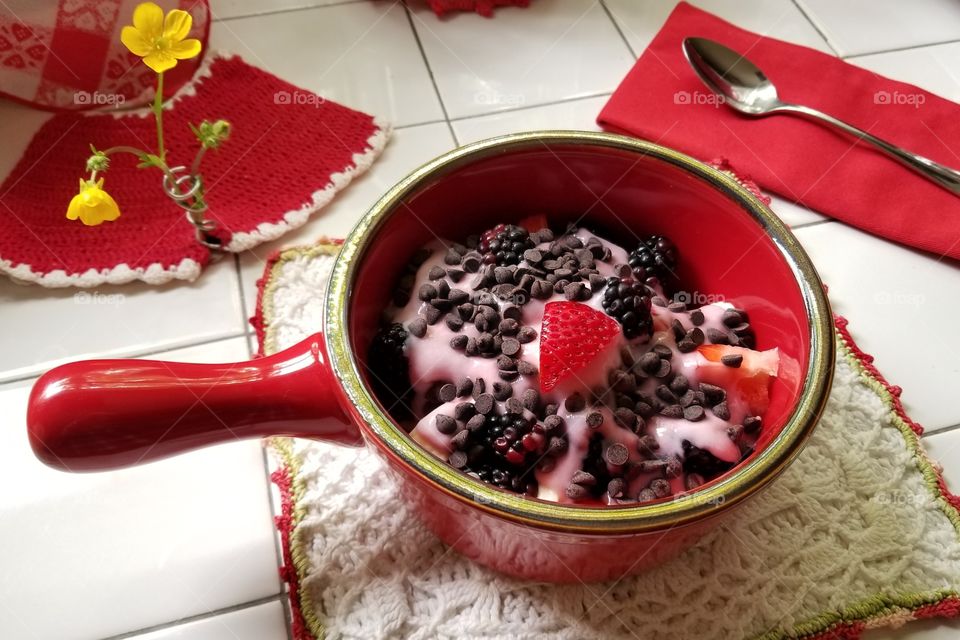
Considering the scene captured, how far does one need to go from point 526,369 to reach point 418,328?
3.1 inches

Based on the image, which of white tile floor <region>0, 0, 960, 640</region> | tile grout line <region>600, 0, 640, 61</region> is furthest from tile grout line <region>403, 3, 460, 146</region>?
tile grout line <region>600, 0, 640, 61</region>

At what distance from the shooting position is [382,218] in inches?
19.7

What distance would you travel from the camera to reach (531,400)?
1.56ft

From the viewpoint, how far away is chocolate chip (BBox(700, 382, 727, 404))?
1.61 ft

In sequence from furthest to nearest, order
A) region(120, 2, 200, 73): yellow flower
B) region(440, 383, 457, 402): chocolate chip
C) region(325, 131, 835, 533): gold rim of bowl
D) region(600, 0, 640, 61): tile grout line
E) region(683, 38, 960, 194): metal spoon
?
region(600, 0, 640, 61): tile grout line → region(683, 38, 960, 194): metal spoon → region(120, 2, 200, 73): yellow flower → region(440, 383, 457, 402): chocolate chip → region(325, 131, 835, 533): gold rim of bowl

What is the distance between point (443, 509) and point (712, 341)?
211 millimetres

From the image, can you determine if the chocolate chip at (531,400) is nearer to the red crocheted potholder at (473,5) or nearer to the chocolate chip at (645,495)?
the chocolate chip at (645,495)
